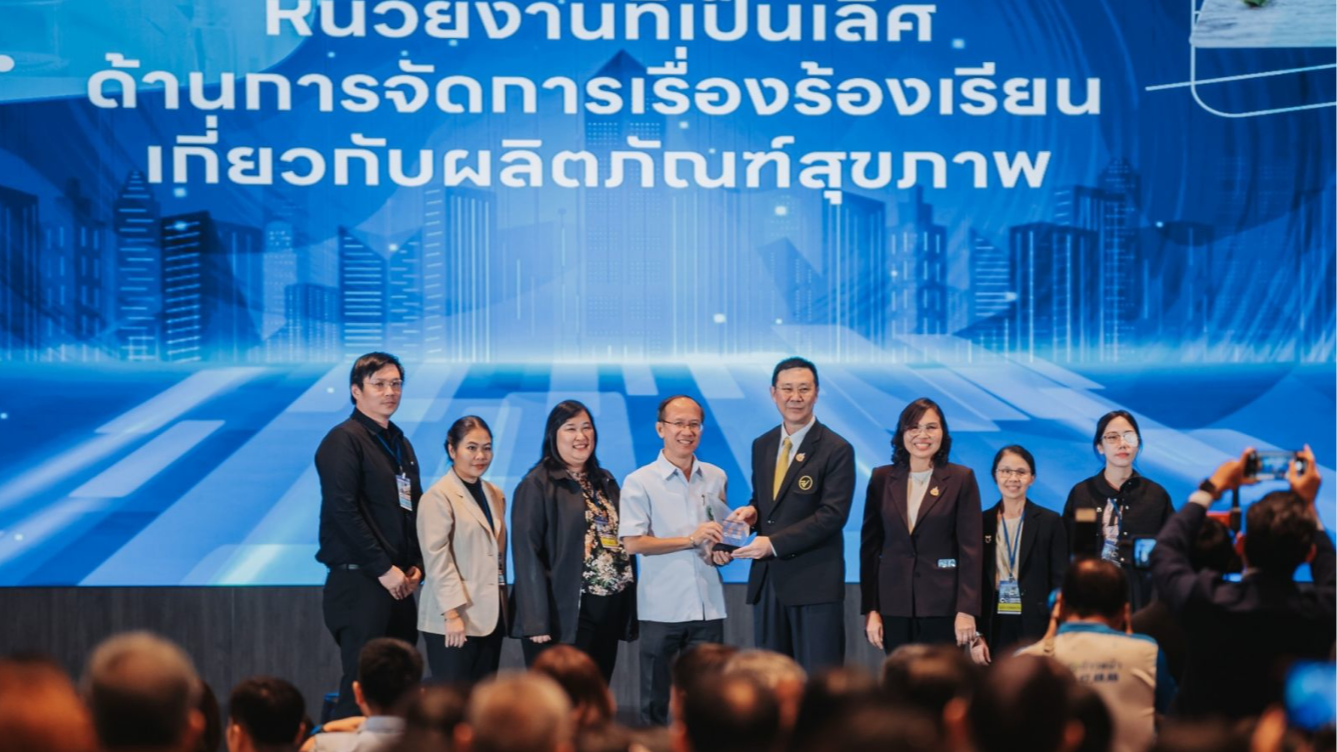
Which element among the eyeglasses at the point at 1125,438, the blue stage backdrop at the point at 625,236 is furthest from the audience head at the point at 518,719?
the blue stage backdrop at the point at 625,236

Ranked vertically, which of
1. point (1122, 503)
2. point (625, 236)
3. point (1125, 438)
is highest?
point (625, 236)

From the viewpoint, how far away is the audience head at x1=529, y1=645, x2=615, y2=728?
268 centimetres

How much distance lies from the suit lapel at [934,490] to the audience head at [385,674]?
2264 millimetres

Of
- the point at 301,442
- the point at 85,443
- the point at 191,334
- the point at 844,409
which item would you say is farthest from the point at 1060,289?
the point at 85,443

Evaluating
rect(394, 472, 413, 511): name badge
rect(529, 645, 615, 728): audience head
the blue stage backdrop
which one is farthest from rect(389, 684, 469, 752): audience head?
the blue stage backdrop

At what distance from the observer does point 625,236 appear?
247 inches

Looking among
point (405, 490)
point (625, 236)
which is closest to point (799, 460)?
point (405, 490)

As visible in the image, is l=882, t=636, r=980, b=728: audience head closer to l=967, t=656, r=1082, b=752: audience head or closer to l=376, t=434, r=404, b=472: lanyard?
l=967, t=656, r=1082, b=752: audience head

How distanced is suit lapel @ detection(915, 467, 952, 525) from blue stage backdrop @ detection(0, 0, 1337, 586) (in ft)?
4.33

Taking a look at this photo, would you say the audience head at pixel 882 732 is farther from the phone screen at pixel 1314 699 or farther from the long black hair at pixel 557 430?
the long black hair at pixel 557 430

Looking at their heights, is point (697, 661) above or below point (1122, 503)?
below

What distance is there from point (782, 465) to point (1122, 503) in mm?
1235

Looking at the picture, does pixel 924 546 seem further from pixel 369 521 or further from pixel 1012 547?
pixel 369 521

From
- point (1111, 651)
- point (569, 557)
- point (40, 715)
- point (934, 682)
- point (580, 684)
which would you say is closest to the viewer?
point (40, 715)
